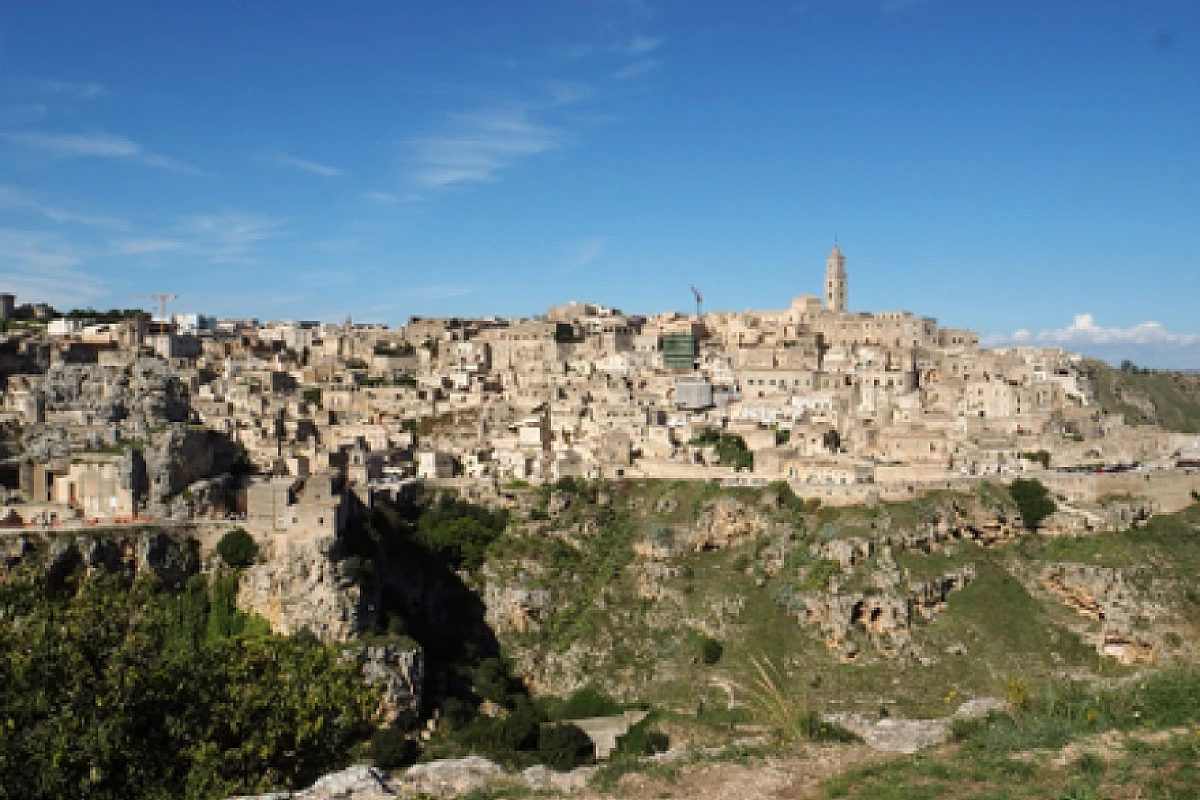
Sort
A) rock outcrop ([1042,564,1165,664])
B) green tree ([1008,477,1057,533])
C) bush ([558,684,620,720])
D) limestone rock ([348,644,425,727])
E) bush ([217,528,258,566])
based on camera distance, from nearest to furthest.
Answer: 1. limestone rock ([348,644,425,727])
2. rock outcrop ([1042,564,1165,664])
3. bush ([217,528,258,566])
4. bush ([558,684,620,720])
5. green tree ([1008,477,1057,533])

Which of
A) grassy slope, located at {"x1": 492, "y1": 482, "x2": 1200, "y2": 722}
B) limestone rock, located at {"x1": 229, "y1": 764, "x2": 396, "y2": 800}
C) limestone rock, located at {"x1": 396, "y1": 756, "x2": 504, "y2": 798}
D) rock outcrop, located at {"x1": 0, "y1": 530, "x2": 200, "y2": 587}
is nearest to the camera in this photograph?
limestone rock, located at {"x1": 229, "y1": 764, "x2": 396, "y2": 800}

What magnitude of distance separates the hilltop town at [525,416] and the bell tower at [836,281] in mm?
10689

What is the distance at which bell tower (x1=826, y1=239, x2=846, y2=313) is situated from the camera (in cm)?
8925

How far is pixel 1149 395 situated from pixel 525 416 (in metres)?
62.9

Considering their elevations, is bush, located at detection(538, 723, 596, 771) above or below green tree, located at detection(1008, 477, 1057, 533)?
below

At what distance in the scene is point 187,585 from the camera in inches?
1389

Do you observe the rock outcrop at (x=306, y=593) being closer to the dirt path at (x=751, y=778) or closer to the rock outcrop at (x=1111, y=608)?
the dirt path at (x=751, y=778)

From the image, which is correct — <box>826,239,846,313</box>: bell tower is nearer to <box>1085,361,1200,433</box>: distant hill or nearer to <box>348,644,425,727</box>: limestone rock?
<box>1085,361,1200,433</box>: distant hill

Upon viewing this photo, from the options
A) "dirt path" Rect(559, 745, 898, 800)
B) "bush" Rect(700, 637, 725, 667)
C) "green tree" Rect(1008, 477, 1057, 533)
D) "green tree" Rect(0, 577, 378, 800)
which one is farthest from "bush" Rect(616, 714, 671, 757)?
"green tree" Rect(1008, 477, 1057, 533)

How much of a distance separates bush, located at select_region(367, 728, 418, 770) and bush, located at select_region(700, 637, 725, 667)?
1139cm

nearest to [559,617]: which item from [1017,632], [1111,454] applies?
[1017,632]

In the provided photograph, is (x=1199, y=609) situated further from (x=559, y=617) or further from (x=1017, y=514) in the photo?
(x=559, y=617)

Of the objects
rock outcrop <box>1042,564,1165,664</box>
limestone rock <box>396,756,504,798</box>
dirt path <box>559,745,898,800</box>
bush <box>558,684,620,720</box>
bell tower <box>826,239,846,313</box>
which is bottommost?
bush <box>558,684,620,720</box>

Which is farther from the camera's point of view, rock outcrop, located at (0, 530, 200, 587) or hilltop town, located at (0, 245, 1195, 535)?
hilltop town, located at (0, 245, 1195, 535)
